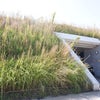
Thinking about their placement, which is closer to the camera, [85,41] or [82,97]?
[82,97]

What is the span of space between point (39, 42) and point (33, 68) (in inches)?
51.3

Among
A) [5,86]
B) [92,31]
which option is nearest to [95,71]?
[92,31]

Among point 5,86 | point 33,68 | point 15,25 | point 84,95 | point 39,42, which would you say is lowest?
point 84,95

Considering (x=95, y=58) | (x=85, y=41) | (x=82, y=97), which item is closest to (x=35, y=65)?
(x=82, y=97)

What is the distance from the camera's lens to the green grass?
14.7 feet

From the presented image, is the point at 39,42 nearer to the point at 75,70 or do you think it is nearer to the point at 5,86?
the point at 75,70

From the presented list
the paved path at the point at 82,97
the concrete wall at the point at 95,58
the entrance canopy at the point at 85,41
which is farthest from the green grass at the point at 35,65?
the concrete wall at the point at 95,58

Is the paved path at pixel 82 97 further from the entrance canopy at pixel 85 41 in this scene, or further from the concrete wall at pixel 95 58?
the concrete wall at pixel 95 58

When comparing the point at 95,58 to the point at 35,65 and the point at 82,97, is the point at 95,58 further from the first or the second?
the point at 35,65

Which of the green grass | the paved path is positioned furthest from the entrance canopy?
the paved path

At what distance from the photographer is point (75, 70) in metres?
5.32

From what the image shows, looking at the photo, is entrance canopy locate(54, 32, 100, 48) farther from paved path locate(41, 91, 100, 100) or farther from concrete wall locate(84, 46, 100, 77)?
paved path locate(41, 91, 100, 100)

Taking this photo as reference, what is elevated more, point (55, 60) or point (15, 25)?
point (15, 25)

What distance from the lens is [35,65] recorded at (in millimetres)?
4871
